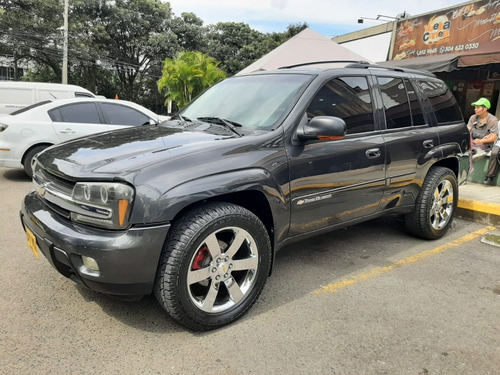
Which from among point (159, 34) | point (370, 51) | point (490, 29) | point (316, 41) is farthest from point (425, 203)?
point (159, 34)

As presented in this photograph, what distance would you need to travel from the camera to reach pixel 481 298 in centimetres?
318

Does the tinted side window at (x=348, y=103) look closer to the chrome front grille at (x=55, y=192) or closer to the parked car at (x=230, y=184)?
the parked car at (x=230, y=184)

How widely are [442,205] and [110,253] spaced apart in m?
3.63

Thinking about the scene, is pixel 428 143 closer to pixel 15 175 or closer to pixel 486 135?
pixel 486 135

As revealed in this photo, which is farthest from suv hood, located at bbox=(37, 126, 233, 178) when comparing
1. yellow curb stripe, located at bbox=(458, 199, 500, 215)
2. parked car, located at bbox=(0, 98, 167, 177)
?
yellow curb stripe, located at bbox=(458, 199, 500, 215)

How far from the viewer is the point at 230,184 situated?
2557mm

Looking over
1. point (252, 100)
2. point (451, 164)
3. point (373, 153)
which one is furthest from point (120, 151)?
point (451, 164)

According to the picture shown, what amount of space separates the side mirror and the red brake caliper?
109 cm

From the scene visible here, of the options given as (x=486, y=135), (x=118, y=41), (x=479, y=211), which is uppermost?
(x=118, y=41)

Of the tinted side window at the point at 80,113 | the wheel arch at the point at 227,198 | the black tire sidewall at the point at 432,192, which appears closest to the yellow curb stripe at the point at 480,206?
the black tire sidewall at the point at 432,192

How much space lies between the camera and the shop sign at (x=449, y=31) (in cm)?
Result: 1072

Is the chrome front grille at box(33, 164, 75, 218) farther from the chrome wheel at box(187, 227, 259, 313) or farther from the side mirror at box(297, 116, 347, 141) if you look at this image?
the side mirror at box(297, 116, 347, 141)

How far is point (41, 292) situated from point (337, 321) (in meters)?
2.16

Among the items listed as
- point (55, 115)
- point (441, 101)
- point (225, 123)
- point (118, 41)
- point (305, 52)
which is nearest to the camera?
point (225, 123)
